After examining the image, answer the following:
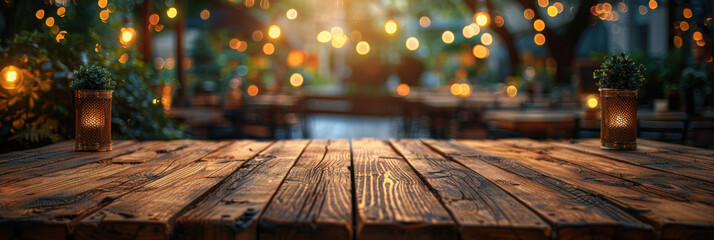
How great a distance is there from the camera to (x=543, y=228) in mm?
831

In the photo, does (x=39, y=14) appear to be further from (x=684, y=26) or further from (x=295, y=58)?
(x=295, y=58)

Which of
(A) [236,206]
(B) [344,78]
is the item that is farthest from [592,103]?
(B) [344,78]

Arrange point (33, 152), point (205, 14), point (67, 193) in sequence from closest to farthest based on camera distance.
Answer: point (67, 193)
point (33, 152)
point (205, 14)

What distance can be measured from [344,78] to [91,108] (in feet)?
42.4

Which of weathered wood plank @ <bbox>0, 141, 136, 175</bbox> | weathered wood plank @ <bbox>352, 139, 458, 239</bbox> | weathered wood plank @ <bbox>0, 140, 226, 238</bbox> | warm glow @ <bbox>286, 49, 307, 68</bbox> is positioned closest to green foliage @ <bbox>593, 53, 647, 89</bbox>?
weathered wood plank @ <bbox>352, 139, 458, 239</bbox>

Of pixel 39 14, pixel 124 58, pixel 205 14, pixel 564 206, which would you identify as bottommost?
pixel 564 206

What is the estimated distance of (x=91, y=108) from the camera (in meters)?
1.81

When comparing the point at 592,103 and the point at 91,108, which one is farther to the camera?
the point at 592,103

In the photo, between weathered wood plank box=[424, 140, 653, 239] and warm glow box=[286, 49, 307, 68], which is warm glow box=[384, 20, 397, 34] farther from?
warm glow box=[286, 49, 307, 68]

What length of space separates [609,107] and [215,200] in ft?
5.11

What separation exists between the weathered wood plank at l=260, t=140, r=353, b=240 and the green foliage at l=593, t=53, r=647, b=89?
1152 millimetres

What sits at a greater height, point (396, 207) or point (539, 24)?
point (539, 24)

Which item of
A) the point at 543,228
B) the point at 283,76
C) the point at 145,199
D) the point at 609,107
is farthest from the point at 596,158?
the point at 283,76

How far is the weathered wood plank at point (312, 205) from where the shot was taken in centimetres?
84
